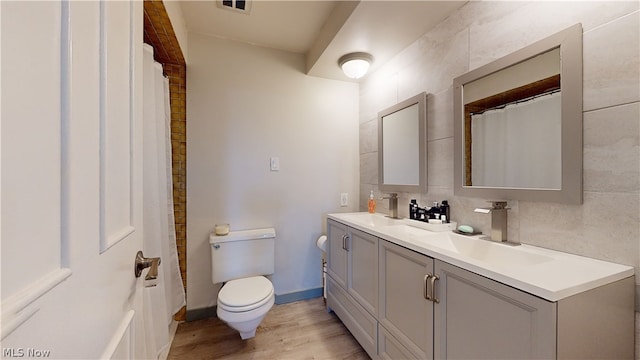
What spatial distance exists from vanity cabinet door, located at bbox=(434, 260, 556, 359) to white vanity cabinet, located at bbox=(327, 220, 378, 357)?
479mm

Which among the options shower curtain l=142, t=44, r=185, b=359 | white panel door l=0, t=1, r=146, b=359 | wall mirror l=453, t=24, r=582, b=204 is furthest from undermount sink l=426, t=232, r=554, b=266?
shower curtain l=142, t=44, r=185, b=359

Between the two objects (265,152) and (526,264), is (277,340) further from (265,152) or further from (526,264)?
(526,264)

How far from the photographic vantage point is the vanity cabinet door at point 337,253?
6.06ft

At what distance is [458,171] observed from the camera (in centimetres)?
147

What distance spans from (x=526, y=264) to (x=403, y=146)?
44.3 inches

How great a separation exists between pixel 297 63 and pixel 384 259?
189 centimetres

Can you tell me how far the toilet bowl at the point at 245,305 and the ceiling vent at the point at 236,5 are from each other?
1978 millimetres

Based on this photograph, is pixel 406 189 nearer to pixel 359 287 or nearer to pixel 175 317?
pixel 359 287

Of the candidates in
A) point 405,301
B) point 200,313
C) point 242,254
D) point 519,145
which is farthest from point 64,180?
point 200,313

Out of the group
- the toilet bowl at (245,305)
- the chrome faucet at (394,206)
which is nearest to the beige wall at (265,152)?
the toilet bowl at (245,305)

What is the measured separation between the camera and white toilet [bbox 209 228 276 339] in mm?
1592

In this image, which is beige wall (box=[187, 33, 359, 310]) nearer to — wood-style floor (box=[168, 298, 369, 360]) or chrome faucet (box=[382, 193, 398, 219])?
wood-style floor (box=[168, 298, 369, 360])

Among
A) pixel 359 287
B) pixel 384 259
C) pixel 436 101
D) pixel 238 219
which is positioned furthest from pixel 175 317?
pixel 436 101

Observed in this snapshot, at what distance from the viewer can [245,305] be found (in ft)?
5.20
